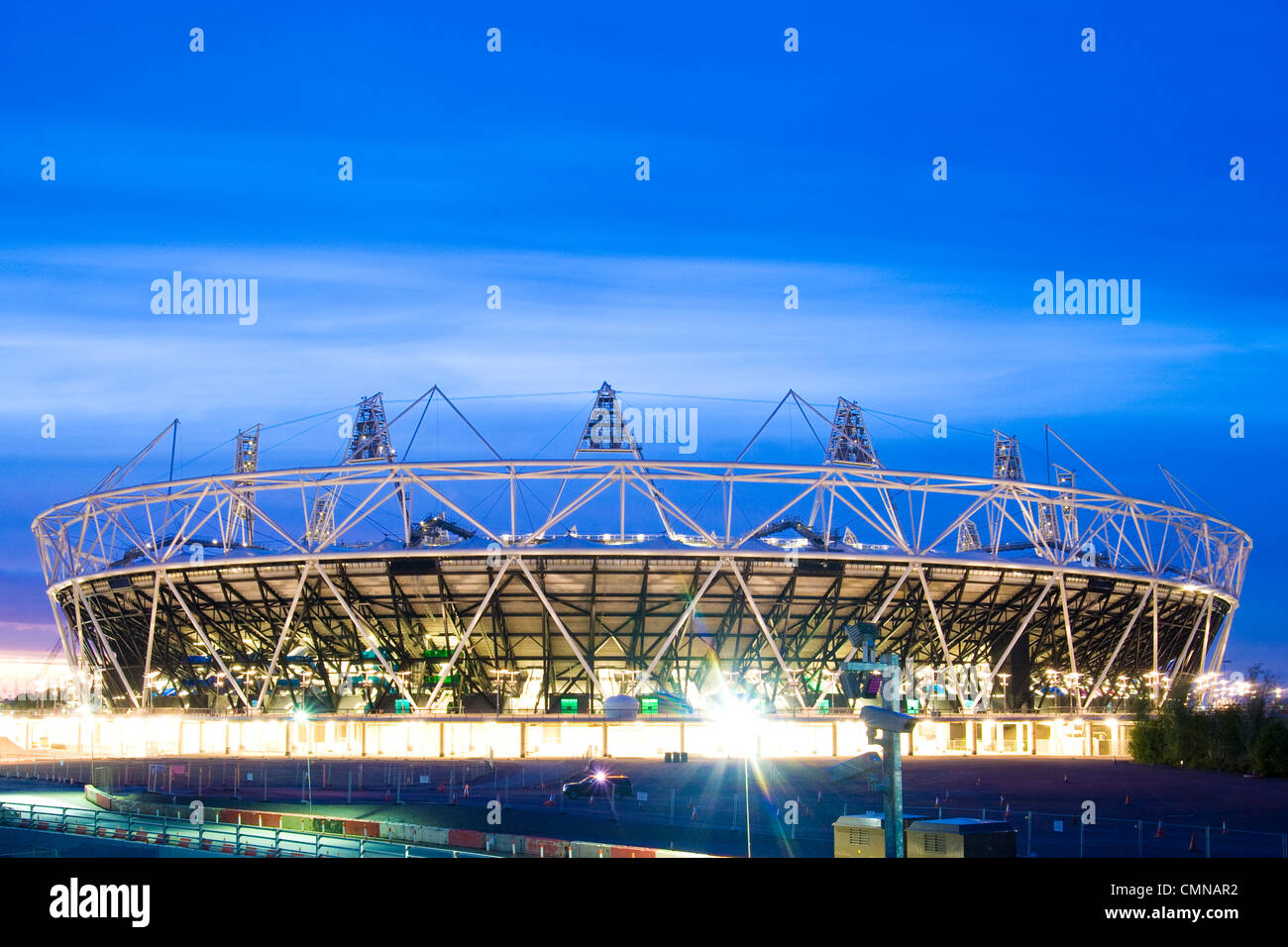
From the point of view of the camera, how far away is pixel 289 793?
45.5m

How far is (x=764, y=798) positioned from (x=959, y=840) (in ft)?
66.7

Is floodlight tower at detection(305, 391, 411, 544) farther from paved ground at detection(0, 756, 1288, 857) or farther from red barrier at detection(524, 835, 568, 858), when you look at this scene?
red barrier at detection(524, 835, 568, 858)

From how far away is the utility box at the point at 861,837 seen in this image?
23609mm

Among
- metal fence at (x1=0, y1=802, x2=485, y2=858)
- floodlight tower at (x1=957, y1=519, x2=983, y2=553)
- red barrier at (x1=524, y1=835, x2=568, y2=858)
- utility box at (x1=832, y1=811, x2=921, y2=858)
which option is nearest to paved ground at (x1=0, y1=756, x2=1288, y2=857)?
red barrier at (x1=524, y1=835, x2=568, y2=858)

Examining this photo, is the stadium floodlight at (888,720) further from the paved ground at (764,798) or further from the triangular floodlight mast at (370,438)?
the triangular floodlight mast at (370,438)

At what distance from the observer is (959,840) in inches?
904

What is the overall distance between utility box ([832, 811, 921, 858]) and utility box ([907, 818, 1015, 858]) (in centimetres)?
25

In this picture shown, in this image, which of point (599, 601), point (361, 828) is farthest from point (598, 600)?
point (361, 828)

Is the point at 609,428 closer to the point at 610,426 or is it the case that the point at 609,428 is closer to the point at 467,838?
the point at 610,426

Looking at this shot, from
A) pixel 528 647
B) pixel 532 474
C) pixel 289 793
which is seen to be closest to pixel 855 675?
pixel 289 793

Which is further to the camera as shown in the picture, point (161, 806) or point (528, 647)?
point (528, 647)
